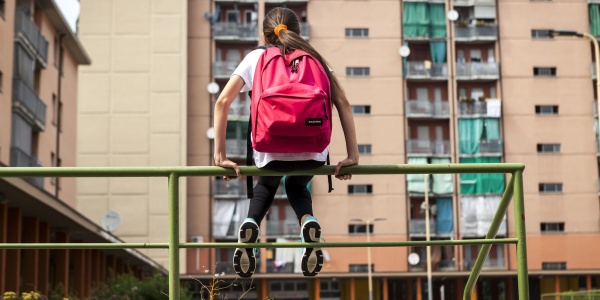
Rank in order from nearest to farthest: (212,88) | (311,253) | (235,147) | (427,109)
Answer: (311,253) < (212,88) < (235,147) < (427,109)

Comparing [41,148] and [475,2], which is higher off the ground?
[475,2]

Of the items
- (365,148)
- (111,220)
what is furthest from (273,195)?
(365,148)

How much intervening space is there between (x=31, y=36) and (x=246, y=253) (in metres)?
37.6

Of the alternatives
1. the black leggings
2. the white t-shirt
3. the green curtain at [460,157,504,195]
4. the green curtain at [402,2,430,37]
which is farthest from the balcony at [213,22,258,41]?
the white t-shirt

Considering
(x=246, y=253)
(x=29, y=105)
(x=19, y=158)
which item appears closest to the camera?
(x=246, y=253)

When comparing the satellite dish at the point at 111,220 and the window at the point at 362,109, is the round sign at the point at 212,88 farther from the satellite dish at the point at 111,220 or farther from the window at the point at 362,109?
the satellite dish at the point at 111,220

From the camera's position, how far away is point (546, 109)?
221ft

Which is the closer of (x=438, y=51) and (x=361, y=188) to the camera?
(x=361, y=188)

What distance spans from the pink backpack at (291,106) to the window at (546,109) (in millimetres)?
63493

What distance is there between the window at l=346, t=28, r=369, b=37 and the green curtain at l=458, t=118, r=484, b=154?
7813 millimetres

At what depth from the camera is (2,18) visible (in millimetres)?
36844

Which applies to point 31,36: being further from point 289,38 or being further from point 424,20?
point 289,38

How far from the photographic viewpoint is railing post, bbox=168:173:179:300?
4848mm

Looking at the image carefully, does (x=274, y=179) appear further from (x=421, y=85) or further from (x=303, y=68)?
(x=421, y=85)
